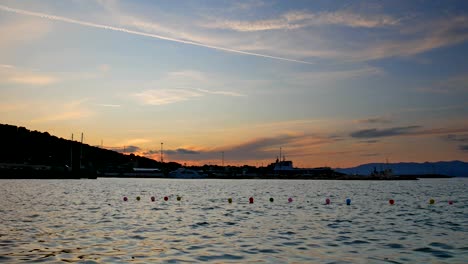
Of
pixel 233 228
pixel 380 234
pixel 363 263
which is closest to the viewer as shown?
pixel 363 263

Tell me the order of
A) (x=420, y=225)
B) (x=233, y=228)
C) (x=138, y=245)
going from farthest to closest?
1. (x=420, y=225)
2. (x=233, y=228)
3. (x=138, y=245)

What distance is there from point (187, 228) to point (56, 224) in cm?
1049

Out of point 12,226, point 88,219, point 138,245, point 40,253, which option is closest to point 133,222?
point 88,219

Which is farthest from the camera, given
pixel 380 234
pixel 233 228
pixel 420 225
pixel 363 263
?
pixel 420 225

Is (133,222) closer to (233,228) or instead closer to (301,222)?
(233,228)

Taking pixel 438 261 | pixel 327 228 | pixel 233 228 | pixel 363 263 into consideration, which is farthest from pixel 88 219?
pixel 438 261

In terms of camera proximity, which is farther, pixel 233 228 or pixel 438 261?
pixel 233 228

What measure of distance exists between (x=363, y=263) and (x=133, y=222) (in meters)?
22.7

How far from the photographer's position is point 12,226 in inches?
1325

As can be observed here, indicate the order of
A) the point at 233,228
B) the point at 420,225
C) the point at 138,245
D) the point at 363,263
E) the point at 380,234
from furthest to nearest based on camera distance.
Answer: the point at 420,225
the point at 233,228
the point at 380,234
the point at 138,245
the point at 363,263

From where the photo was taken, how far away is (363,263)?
2170 cm

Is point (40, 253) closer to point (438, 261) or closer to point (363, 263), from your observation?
point (363, 263)

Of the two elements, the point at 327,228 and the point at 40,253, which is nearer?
the point at 40,253

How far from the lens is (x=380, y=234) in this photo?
3241cm
